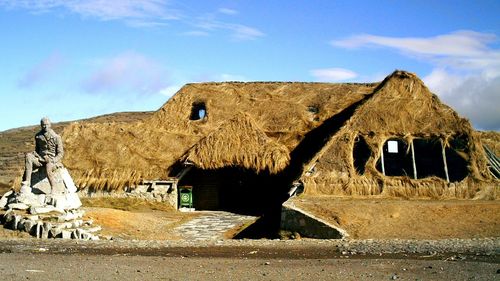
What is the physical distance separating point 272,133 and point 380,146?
630 centimetres

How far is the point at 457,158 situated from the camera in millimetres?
28328

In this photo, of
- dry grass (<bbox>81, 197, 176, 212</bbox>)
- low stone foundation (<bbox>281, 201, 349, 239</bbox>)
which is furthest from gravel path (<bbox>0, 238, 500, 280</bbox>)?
dry grass (<bbox>81, 197, 176, 212</bbox>)

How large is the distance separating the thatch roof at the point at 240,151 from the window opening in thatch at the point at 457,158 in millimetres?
7039

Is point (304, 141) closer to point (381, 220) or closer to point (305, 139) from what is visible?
point (305, 139)

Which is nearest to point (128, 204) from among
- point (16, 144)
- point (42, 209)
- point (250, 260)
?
point (42, 209)

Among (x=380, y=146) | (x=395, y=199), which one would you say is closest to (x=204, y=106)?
(x=380, y=146)

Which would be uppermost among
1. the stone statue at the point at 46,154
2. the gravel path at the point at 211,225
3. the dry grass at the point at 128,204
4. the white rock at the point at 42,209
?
the stone statue at the point at 46,154

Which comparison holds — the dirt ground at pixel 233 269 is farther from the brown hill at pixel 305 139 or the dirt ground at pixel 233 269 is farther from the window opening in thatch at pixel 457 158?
the window opening in thatch at pixel 457 158

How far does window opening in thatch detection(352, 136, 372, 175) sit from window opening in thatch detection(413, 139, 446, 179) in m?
2.57

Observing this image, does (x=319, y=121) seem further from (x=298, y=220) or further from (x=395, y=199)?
(x=298, y=220)

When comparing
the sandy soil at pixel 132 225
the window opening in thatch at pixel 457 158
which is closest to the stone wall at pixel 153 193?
the sandy soil at pixel 132 225

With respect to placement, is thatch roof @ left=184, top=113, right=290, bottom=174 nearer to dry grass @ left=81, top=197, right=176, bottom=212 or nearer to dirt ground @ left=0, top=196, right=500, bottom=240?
dry grass @ left=81, top=197, right=176, bottom=212

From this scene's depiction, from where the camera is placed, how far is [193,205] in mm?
30297

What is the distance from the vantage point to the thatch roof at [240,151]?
2808cm
